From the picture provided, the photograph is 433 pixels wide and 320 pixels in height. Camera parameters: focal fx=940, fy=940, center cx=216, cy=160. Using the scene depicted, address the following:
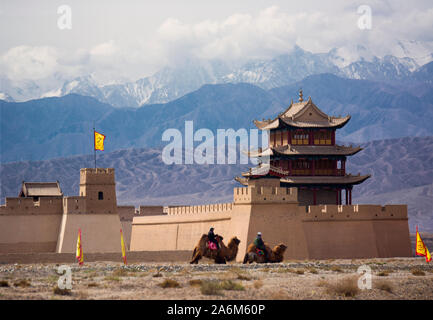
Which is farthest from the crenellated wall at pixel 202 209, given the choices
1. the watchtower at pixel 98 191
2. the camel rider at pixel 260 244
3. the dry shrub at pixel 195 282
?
the dry shrub at pixel 195 282

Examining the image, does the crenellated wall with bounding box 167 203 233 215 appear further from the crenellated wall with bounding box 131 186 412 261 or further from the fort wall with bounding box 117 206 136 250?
the fort wall with bounding box 117 206 136 250

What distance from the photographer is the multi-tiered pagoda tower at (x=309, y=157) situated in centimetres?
6894

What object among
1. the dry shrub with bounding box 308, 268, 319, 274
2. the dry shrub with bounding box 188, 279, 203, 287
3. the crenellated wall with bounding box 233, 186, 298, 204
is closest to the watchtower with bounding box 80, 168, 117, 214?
the crenellated wall with bounding box 233, 186, 298, 204

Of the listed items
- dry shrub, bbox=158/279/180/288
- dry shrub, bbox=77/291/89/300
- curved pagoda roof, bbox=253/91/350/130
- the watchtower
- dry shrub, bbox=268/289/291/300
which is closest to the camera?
dry shrub, bbox=77/291/89/300

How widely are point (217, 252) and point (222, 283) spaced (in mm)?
14972

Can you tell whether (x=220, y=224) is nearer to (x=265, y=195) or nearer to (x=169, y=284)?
(x=265, y=195)

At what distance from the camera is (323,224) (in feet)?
202

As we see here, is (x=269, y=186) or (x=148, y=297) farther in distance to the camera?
(x=269, y=186)

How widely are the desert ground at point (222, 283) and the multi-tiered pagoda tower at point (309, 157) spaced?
20.7m

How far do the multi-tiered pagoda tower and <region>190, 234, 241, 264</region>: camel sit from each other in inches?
606

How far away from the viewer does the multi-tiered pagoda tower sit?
226 feet
